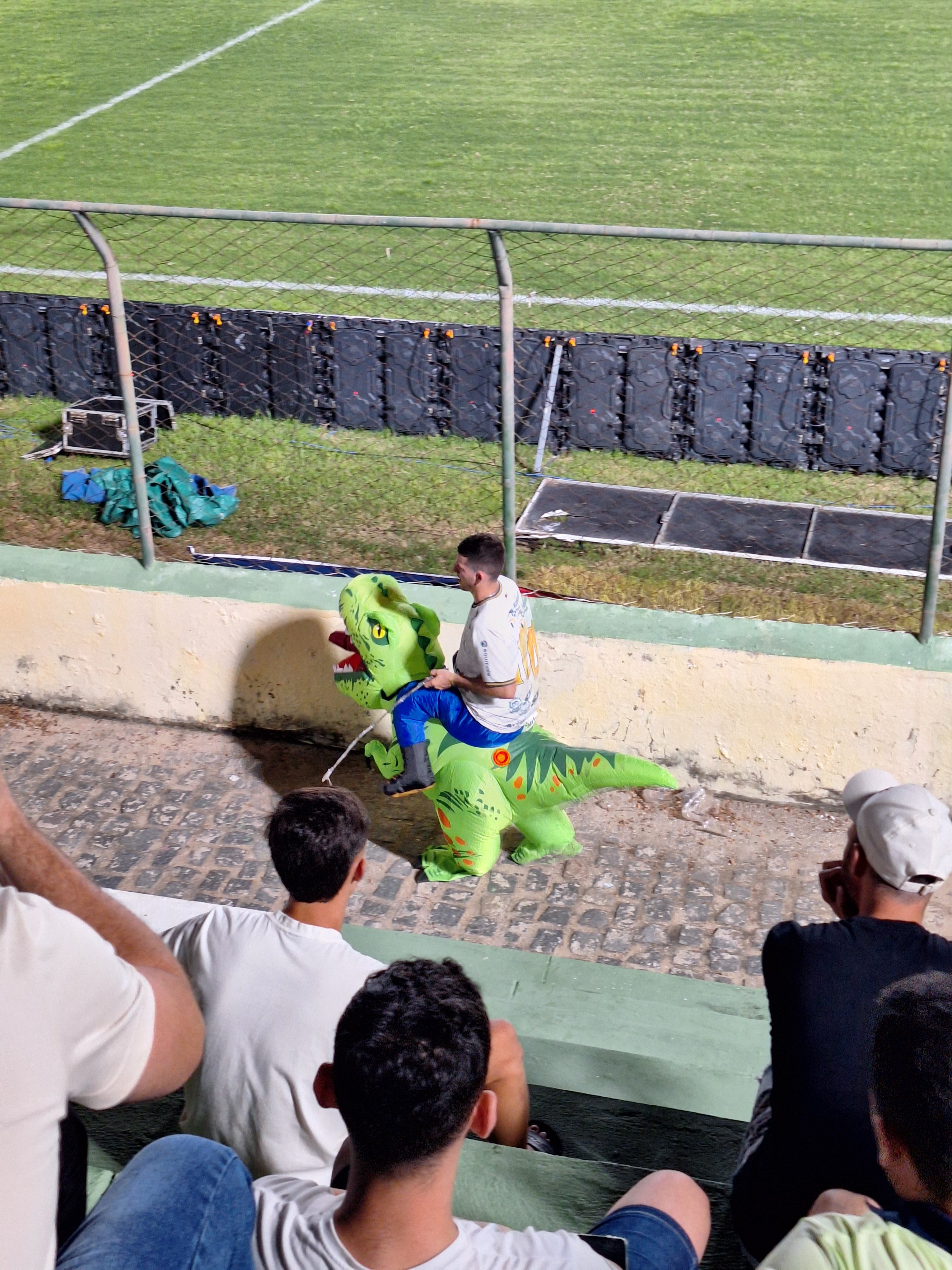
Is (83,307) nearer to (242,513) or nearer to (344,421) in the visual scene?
(344,421)

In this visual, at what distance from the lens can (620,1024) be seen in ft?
13.1

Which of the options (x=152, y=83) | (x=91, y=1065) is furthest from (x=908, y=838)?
(x=152, y=83)

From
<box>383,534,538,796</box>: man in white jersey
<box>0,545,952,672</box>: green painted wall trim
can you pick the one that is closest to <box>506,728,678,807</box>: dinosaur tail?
<box>383,534,538,796</box>: man in white jersey

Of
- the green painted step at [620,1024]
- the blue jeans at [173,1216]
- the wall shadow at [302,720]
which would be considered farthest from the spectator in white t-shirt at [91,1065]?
the wall shadow at [302,720]

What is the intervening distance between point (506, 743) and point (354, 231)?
12246 mm

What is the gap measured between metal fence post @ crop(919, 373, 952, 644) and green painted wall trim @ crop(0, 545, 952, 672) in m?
0.12

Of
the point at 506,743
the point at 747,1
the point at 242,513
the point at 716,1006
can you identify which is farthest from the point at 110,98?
the point at 716,1006

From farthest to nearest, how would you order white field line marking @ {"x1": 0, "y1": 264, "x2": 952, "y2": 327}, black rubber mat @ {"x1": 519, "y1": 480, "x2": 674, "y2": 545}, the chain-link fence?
1. white field line marking @ {"x1": 0, "y1": 264, "x2": 952, "y2": 327}
2. black rubber mat @ {"x1": 519, "y1": 480, "x2": 674, "y2": 545}
3. the chain-link fence

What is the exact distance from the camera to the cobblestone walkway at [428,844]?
214 inches

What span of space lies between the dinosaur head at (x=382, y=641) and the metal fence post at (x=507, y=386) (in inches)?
18.7

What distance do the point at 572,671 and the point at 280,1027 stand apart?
353cm

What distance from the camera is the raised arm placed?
2100 mm

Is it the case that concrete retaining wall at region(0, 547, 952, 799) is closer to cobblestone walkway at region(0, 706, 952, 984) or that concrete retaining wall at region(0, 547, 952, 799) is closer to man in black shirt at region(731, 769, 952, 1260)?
cobblestone walkway at region(0, 706, 952, 984)

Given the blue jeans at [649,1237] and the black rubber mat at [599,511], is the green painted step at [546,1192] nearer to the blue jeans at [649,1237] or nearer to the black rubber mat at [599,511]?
the blue jeans at [649,1237]
